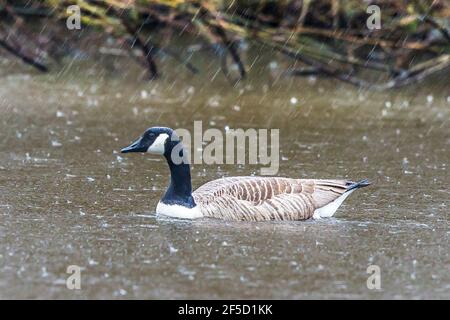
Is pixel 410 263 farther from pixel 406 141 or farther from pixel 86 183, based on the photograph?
pixel 406 141

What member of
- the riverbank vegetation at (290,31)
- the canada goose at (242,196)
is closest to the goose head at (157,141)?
the canada goose at (242,196)

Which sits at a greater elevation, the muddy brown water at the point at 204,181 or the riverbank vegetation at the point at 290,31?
the riverbank vegetation at the point at 290,31

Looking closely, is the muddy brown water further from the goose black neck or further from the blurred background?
the goose black neck

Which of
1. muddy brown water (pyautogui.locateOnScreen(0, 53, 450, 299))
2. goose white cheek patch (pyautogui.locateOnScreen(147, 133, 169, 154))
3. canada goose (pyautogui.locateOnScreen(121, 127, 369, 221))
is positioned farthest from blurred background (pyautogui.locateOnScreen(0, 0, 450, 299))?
goose white cheek patch (pyautogui.locateOnScreen(147, 133, 169, 154))

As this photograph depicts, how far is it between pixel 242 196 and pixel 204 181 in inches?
67.4

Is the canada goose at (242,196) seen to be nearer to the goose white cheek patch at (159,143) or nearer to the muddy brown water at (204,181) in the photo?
the goose white cheek patch at (159,143)

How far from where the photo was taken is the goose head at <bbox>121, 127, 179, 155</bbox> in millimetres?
10773

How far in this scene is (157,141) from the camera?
1079cm

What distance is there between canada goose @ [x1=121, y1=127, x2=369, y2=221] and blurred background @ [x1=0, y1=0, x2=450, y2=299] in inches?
7.8

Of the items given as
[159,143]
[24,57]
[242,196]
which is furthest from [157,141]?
[24,57]

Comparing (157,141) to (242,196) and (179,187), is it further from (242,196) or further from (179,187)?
(242,196)

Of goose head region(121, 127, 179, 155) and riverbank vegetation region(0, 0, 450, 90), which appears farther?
riverbank vegetation region(0, 0, 450, 90)

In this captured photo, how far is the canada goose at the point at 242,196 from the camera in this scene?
10.4 metres
